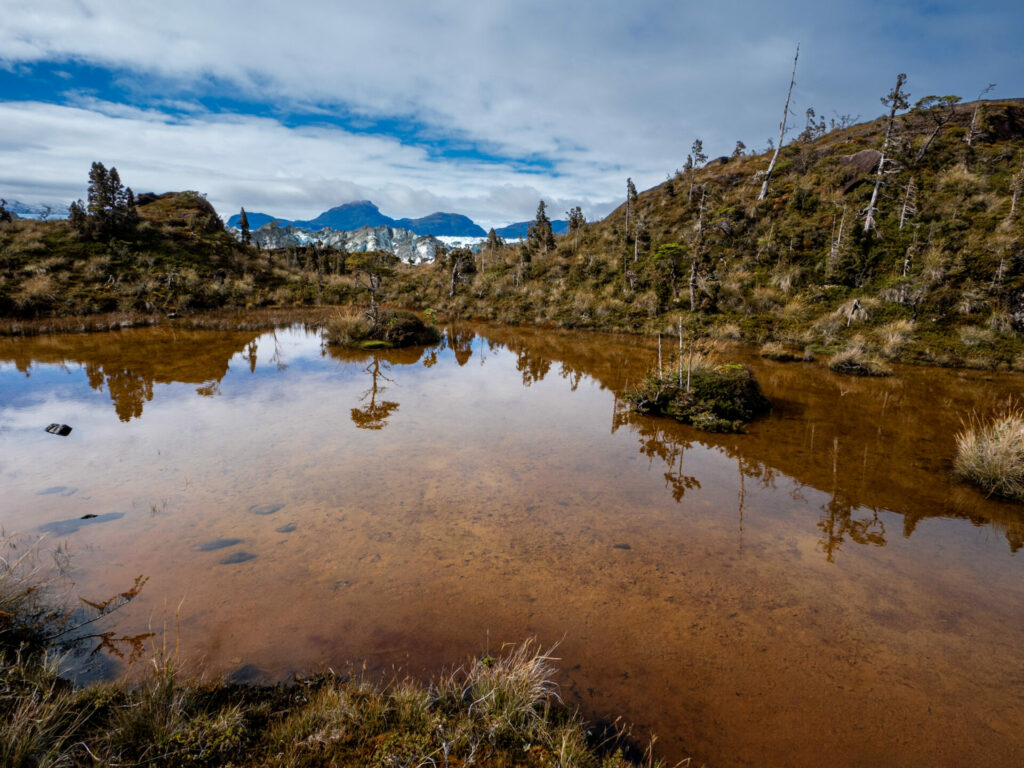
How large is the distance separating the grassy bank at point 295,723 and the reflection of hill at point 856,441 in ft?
15.0

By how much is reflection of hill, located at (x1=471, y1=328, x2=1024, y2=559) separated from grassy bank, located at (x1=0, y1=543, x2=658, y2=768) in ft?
15.0

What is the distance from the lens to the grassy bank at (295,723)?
8.40 ft

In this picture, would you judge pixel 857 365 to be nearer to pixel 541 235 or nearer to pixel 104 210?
pixel 541 235

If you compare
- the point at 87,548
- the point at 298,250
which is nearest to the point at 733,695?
the point at 87,548

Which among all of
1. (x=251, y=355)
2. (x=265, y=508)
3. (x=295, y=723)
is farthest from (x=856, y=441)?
(x=251, y=355)

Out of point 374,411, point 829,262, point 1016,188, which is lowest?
point 374,411

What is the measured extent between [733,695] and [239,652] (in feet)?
13.8

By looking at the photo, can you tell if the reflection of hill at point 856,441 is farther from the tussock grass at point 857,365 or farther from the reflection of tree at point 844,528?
the tussock grass at point 857,365

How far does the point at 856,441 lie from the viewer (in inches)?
362

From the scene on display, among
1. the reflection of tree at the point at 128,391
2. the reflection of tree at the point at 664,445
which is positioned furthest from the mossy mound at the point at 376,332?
the reflection of tree at the point at 664,445

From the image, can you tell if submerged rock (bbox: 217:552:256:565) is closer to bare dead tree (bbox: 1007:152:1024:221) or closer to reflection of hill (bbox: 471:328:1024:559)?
reflection of hill (bbox: 471:328:1024:559)

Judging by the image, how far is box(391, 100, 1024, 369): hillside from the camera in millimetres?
19688

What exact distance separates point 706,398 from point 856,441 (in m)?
3.06

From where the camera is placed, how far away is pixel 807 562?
528 centimetres
